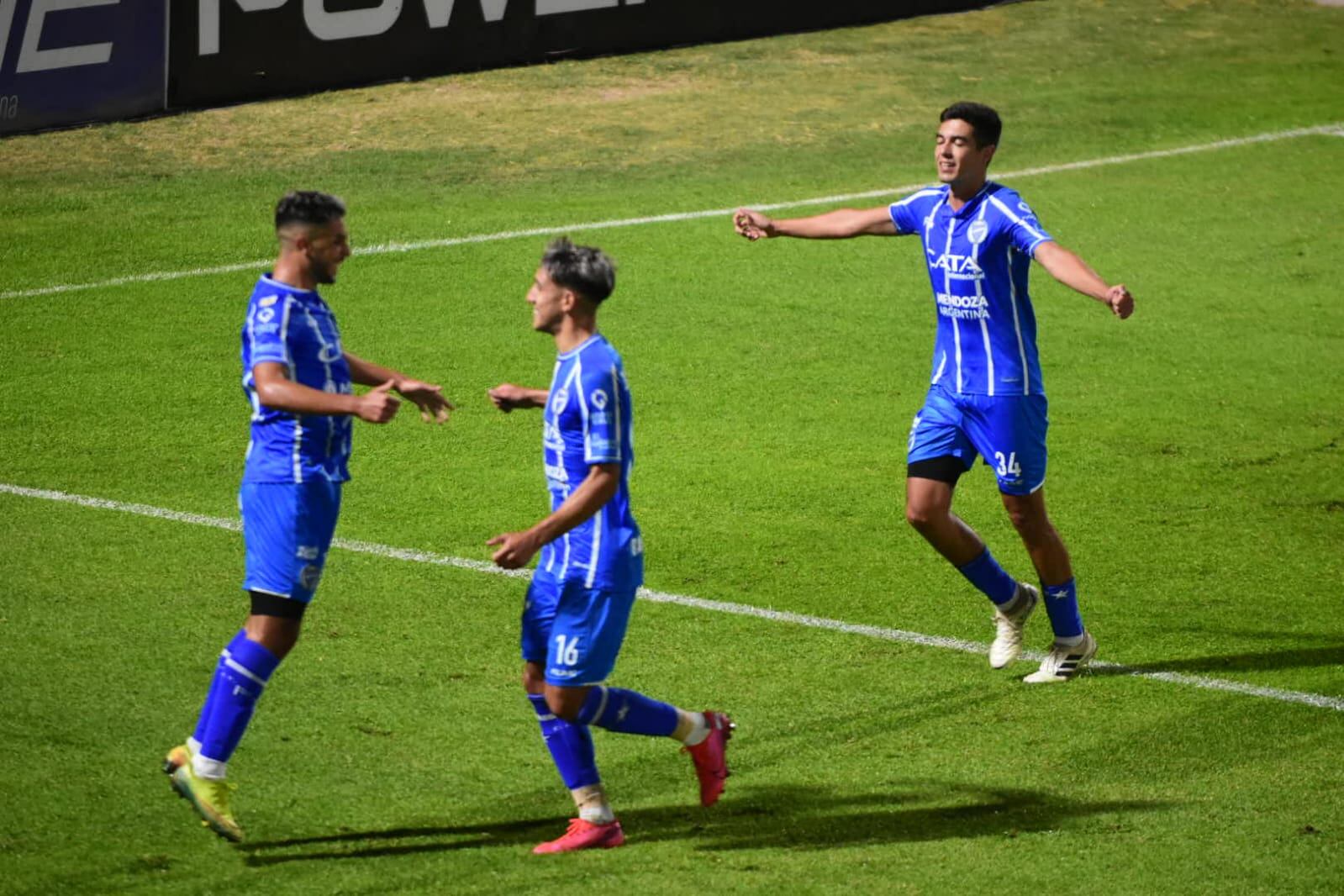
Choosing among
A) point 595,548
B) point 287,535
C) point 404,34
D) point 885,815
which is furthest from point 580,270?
point 404,34

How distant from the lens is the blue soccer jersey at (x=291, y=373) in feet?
20.5

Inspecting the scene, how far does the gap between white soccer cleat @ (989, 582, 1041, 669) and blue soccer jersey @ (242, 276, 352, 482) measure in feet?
10.2

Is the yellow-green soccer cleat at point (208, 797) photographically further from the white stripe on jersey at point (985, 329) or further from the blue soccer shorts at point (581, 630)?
the white stripe on jersey at point (985, 329)

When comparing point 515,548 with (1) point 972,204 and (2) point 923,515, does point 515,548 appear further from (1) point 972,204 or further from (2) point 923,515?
(1) point 972,204

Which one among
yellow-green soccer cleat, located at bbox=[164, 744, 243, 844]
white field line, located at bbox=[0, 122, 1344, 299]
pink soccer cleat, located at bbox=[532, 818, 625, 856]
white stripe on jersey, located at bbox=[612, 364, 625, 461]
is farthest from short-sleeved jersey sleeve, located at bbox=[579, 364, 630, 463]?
white field line, located at bbox=[0, 122, 1344, 299]

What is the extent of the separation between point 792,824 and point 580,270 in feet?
6.73

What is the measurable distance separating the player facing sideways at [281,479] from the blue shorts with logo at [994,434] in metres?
2.45

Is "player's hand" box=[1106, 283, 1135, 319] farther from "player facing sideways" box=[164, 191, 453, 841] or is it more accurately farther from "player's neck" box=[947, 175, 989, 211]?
"player facing sideways" box=[164, 191, 453, 841]

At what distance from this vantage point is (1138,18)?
23.9 metres

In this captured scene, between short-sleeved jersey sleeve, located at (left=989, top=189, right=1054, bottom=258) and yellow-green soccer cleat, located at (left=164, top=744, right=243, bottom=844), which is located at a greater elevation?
short-sleeved jersey sleeve, located at (left=989, top=189, right=1054, bottom=258)

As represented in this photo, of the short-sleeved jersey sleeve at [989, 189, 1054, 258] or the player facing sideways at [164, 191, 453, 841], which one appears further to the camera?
the short-sleeved jersey sleeve at [989, 189, 1054, 258]

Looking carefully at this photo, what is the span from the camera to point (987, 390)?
786 centimetres

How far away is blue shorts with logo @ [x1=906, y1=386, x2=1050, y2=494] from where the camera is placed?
25.7ft

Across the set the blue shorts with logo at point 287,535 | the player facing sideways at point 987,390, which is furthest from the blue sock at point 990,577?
the blue shorts with logo at point 287,535
